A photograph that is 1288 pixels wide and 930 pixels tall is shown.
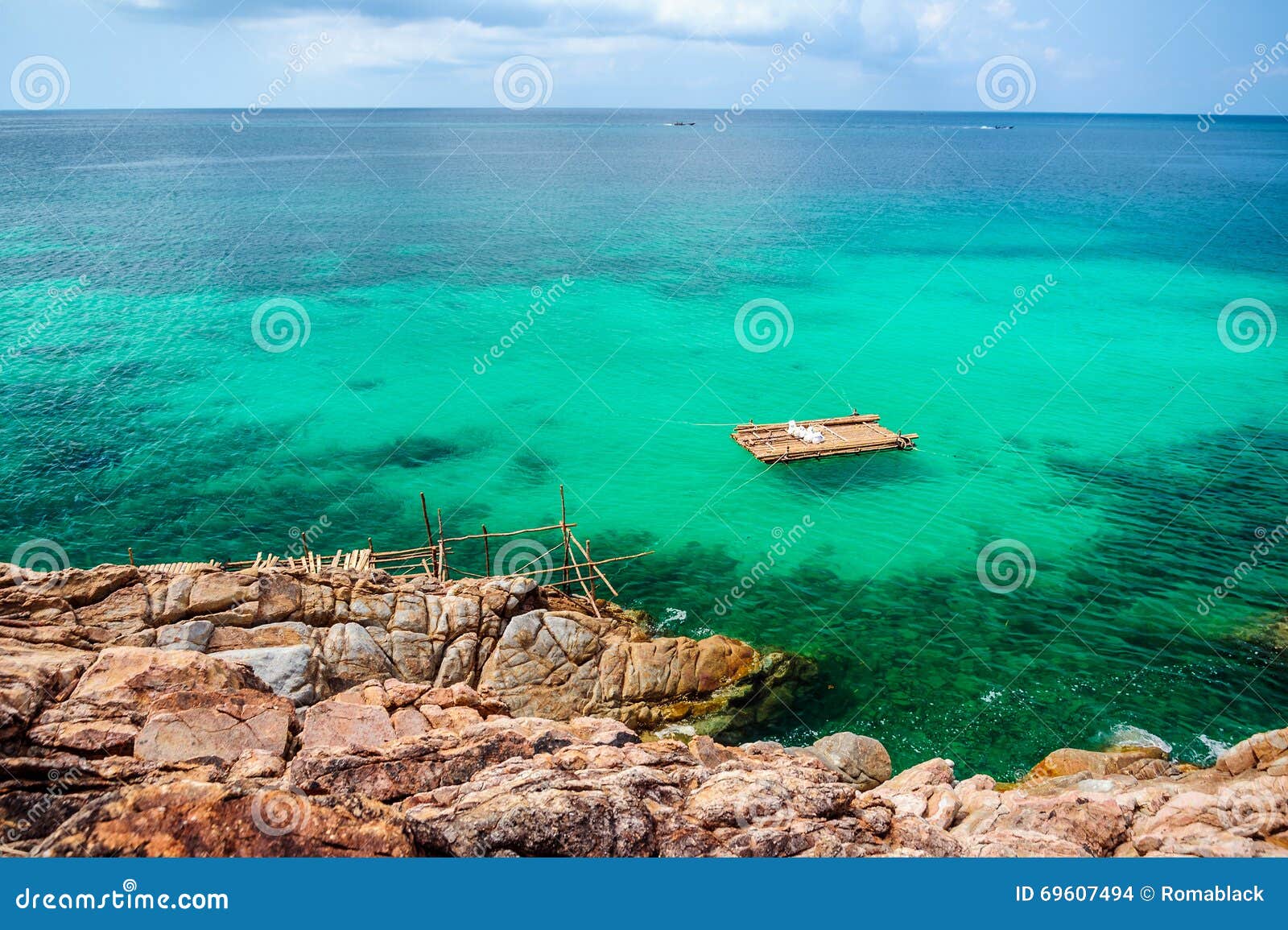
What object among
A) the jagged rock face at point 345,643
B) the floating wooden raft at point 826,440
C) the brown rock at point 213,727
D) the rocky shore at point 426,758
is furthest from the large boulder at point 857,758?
the floating wooden raft at point 826,440

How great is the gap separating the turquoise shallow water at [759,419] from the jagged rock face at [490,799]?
280 inches

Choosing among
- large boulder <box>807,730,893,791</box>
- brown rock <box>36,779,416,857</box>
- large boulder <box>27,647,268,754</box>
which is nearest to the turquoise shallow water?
large boulder <box>807,730,893,791</box>

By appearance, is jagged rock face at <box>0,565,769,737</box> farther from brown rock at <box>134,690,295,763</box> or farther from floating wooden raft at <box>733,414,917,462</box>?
floating wooden raft at <box>733,414,917,462</box>

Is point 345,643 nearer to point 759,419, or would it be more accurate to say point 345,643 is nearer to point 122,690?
point 122,690

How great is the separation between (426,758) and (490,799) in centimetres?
191

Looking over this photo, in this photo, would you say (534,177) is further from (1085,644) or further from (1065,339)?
(1085,644)

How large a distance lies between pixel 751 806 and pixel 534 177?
130m

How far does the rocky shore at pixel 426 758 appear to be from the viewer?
397 inches

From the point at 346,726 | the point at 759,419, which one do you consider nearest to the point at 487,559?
the point at 346,726

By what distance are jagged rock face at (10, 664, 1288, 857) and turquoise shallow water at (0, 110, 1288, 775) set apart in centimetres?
711

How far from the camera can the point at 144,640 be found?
16.8 meters

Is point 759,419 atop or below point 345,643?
atop

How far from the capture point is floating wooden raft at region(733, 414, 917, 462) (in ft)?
120

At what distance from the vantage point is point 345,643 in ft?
61.6
